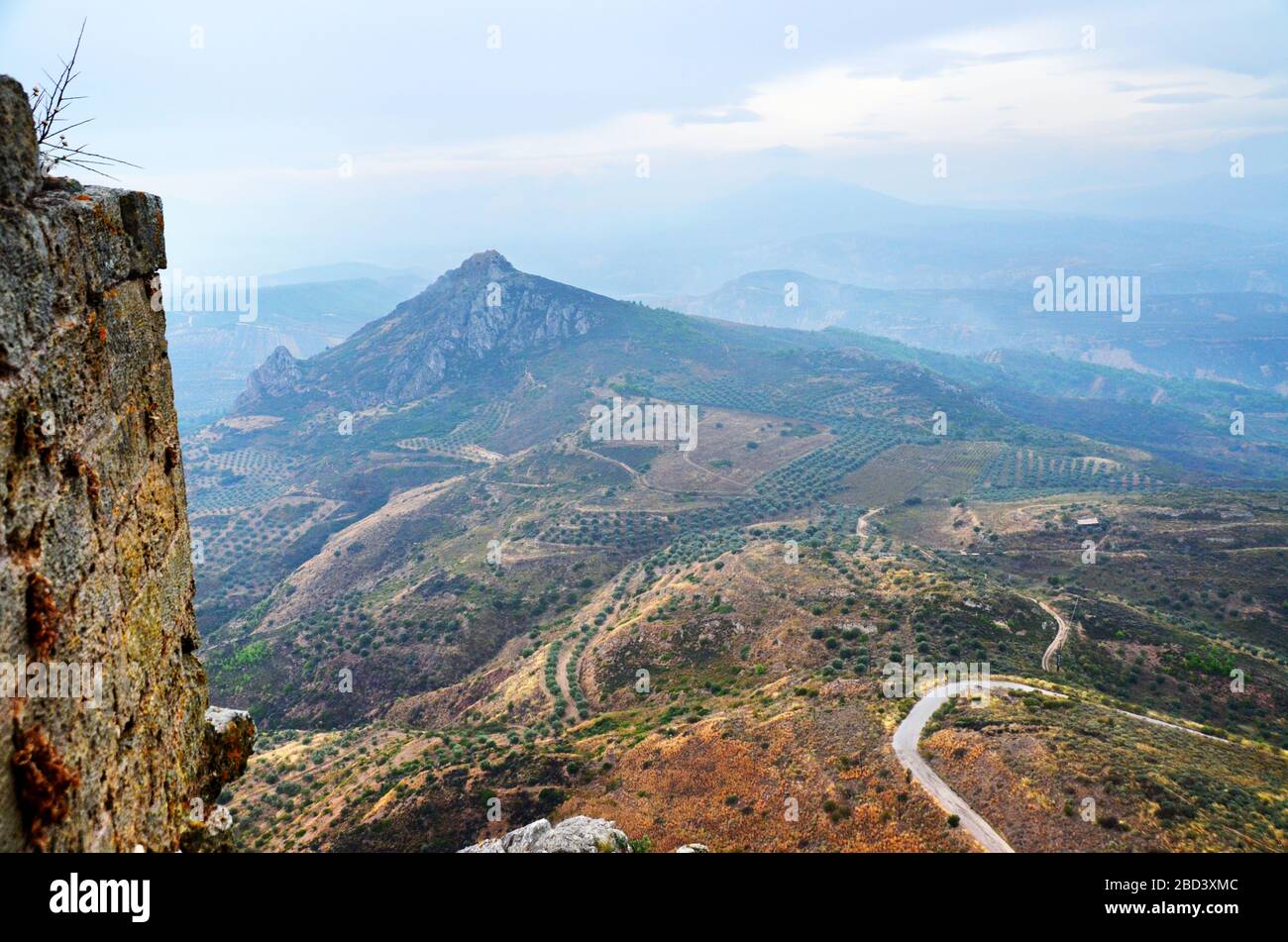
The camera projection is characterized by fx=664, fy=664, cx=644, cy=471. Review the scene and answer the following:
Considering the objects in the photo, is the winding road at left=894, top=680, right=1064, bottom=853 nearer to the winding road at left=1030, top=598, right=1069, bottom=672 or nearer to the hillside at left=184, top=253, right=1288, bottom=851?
the hillside at left=184, top=253, right=1288, bottom=851

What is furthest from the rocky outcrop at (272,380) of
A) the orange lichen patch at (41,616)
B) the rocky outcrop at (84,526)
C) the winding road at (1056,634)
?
the orange lichen patch at (41,616)

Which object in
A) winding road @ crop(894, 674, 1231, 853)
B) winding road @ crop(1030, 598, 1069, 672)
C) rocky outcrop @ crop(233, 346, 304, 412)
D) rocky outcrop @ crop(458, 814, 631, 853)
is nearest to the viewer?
rocky outcrop @ crop(458, 814, 631, 853)

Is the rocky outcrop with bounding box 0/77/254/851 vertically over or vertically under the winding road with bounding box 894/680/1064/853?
over

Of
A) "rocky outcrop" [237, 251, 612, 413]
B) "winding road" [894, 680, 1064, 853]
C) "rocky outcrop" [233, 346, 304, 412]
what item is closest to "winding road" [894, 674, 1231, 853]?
"winding road" [894, 680, 1064, 853]

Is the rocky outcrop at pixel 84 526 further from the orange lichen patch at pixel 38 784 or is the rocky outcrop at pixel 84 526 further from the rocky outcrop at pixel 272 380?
the rocky outcrop at pixel 272 380

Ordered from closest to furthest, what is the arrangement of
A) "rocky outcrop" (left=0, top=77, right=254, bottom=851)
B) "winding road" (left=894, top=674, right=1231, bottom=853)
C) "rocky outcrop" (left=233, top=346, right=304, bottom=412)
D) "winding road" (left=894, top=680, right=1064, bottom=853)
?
"rocky outcrop" (left=0, top=77, right=254, bottom=851), "winding road" (left=894, top=680, right=1064, bottom=853), "winding road" (left=894, top=674, right=1231, bottom=853), "rocky outcrop" (left=233, top=346, right=304, bottom=412)

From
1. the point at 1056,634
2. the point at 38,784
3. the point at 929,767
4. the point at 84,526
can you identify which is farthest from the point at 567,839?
the point at 1056,634

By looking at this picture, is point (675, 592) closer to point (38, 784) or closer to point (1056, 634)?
point (1056, 634)
